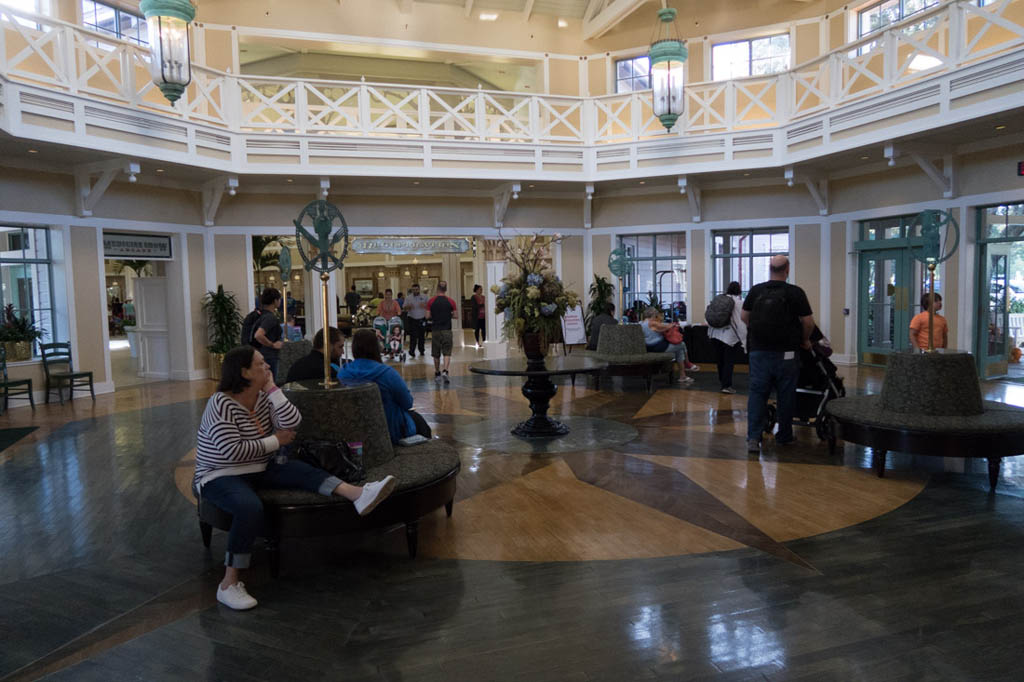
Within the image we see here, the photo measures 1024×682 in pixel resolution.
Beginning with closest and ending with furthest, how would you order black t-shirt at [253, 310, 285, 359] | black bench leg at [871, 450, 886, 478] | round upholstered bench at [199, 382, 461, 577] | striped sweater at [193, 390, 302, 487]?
striped sweater at [193, 390, 302, 487] < round upholstered bench at [199, 382, 461, 577] < black bench leg at [871, 450, 886, 478] < black t-shirt at [253, 310, 285, 359]

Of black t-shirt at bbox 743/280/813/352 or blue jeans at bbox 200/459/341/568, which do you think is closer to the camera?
blue jeans at bbox 200/459/341/568

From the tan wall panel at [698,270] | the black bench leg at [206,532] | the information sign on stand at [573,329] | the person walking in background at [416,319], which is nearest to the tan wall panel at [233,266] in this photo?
the person walking in background at [416,319]

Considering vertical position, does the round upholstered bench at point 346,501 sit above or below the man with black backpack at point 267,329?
below

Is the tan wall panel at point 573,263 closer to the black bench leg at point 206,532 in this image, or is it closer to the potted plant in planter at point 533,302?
the potted plant in planter at point 533,302

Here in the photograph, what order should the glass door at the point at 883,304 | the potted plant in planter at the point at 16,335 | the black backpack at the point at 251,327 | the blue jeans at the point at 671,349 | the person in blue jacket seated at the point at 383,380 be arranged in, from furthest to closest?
the glass door at the point at 883,304 → the blue jeans at the point at 671,349 → the potted plant in planter at the point at 16,335 → the black backpack at the point at 251,327 → the person in blue jacket seated at the point at 383,380

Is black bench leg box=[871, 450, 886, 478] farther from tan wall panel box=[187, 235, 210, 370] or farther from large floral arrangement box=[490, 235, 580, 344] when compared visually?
tan wall panel box=[187, 235, 210, 370]

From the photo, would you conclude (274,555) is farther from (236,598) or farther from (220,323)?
(220,323)

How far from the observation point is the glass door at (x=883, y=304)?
11.2 metres

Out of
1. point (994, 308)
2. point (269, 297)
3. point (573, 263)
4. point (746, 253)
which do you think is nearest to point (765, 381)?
point (269, 297)

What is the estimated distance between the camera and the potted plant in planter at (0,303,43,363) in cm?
941

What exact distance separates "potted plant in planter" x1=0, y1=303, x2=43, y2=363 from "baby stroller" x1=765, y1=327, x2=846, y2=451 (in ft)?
31.7

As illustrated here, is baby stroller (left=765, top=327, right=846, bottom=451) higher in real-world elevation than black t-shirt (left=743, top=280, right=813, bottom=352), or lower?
lower

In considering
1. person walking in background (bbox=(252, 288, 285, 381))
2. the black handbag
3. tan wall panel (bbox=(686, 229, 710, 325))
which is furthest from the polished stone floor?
tan wall panel (bbox=(686, 229, 710, 325))

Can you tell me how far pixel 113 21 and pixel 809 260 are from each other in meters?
12.4
